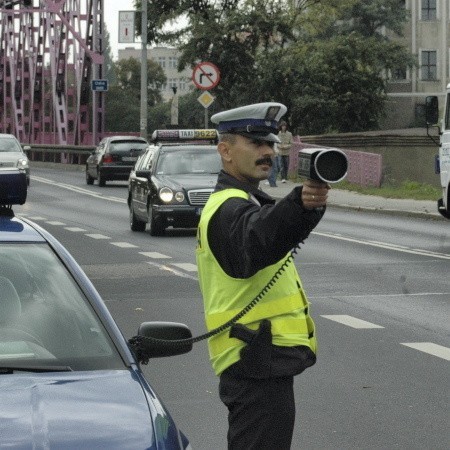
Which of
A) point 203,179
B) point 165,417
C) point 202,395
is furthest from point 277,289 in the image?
point 203,179

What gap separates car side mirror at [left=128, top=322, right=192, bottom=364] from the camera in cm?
569

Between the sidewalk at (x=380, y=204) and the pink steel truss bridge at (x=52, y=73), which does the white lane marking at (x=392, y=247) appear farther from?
the pink steel truss bridge at (x=52, y=73)

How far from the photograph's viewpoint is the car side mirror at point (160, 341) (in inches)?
224

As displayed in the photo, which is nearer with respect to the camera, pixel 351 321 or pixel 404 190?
pixel 351 321

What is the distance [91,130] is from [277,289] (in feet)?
216

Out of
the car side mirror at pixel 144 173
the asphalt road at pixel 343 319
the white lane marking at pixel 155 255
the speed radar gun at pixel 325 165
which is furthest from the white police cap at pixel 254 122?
the car side mirror at pixel 144 173

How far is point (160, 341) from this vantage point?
5.68 m

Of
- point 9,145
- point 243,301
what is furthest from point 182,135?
point 243,301

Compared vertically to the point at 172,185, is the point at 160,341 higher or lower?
higher

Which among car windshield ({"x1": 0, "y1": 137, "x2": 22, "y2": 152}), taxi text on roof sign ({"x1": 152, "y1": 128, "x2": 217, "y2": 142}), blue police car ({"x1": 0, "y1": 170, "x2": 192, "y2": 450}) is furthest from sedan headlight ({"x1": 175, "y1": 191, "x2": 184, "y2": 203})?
car windshield ({"x1": 0, "y1": 137, "x2": 22, "y2": 152})

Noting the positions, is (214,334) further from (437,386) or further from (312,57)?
(312,57)

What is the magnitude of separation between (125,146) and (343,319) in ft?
109

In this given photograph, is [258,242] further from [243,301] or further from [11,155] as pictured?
[11,155]

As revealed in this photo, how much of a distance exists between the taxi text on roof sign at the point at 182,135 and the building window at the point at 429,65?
6619 cm
